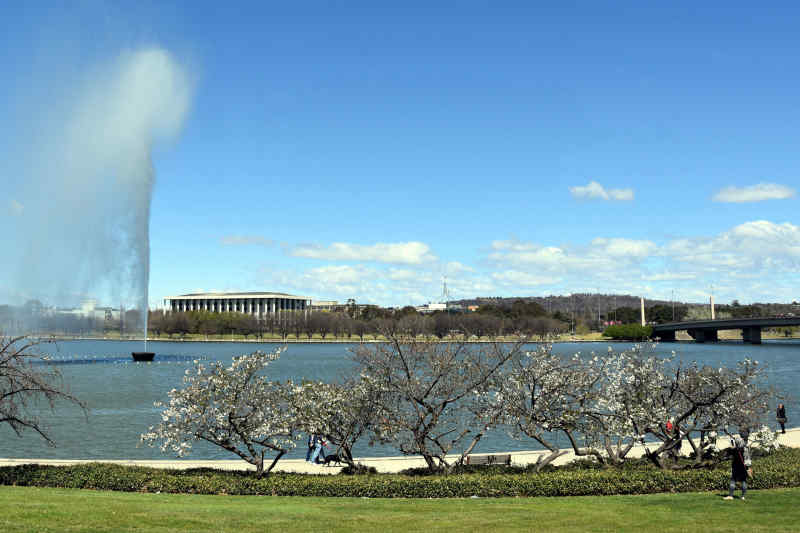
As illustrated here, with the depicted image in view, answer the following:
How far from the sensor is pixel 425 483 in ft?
75.7

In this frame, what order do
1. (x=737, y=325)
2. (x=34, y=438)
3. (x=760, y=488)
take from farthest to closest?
(x=737, y=325)
(x=34, y=438)
(x=760, y=488)

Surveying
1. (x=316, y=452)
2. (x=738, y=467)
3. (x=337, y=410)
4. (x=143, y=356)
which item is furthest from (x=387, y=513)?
(x=143, y=356)

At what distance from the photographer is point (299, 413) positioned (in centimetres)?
2608

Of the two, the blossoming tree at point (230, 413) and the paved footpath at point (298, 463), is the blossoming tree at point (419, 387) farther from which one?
the paved footpath at point (298, 463)

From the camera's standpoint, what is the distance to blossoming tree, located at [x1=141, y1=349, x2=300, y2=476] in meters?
24.5

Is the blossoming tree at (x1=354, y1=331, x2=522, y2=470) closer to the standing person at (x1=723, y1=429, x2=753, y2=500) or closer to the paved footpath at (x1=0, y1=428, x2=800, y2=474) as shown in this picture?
the paved footpath at (x1=0, y1=428, x2=800, y2=474)

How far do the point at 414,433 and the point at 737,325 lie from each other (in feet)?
615

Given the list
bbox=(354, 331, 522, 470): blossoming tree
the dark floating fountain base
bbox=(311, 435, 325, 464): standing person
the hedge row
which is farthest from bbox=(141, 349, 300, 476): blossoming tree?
the dark floating fountain base

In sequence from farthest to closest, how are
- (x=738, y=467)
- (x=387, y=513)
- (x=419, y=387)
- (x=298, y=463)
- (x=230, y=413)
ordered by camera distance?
(x=298, y=463) → (x=419, y=387) → (x=230, y=413) → (x=738, y=467) → (x=387, y=513)

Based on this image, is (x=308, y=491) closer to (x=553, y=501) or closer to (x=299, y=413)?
(x=299, y=413)

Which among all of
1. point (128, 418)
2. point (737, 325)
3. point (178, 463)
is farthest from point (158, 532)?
point (737, 325)

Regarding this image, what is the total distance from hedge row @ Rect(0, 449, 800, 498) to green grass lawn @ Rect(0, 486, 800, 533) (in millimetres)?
911

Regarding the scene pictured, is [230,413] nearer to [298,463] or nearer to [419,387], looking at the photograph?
[419,387]

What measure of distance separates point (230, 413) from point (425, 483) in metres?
7.02
